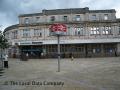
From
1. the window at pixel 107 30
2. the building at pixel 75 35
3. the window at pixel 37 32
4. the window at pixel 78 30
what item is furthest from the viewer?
the window at pixel 37 32

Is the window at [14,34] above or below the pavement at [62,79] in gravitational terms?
above

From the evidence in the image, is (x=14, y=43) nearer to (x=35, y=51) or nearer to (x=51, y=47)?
(x=35, y=51)

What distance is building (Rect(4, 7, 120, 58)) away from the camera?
36188 millimetres

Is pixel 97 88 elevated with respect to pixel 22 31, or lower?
lower

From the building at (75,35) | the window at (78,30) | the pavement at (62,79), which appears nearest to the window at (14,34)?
the building at (75,35)

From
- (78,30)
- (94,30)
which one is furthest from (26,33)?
(94,30)

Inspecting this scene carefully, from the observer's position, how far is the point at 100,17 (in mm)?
37906

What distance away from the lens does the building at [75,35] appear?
119 ft

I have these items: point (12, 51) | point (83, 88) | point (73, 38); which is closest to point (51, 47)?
point (73, 38)

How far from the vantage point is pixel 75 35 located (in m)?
36.6

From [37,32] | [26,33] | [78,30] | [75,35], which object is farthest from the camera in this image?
[26,33]

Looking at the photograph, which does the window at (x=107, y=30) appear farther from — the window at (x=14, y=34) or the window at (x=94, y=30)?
the window at (x=14, y=34)

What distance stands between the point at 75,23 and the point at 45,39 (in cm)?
743

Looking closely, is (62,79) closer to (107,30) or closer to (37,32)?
(37,32)
